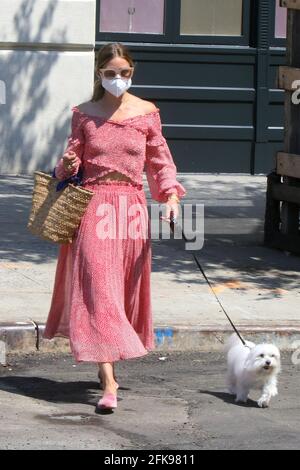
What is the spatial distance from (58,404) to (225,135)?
8.07 metres

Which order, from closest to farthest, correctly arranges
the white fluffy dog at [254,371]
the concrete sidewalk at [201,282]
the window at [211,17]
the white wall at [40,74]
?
the white fluffy dog at [254,371]
the concrete sidewalk at [201,282]
the white wall at [40,74]
the window at [211,17]

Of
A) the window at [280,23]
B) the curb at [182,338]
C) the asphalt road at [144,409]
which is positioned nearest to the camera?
the asphalt road at [144,409]

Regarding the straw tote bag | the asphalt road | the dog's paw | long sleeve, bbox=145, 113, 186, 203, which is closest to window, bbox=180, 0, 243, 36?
the asphalt road

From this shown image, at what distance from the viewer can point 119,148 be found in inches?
276

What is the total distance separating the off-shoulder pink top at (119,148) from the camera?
7.02 m

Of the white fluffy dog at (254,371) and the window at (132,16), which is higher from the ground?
the window at (132,16)

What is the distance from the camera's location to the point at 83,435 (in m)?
6.31

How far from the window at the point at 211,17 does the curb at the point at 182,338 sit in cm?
670

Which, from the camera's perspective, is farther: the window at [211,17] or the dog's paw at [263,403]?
the window at [211,17]

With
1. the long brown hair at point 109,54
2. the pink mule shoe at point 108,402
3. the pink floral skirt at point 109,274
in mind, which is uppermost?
the long brown hair at point 109,54

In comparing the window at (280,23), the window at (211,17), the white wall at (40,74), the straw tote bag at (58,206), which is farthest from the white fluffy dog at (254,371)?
the window at (280,23)

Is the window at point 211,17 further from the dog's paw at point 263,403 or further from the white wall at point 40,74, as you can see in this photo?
the dog's paw at point 263,403

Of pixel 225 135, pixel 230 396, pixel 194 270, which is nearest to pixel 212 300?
pixel 194 270
